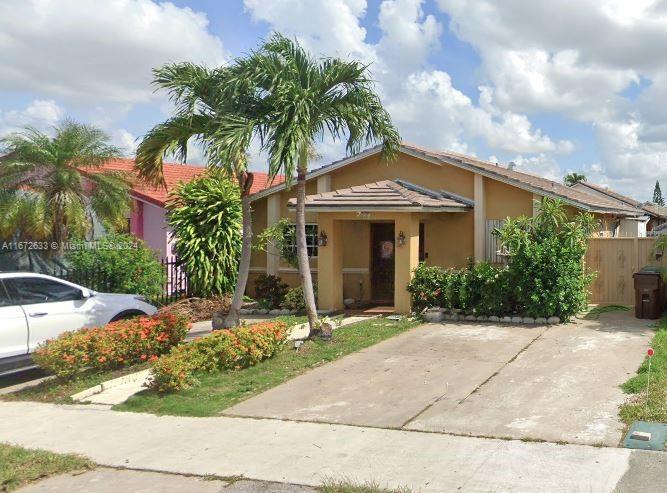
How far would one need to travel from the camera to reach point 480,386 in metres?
8.76

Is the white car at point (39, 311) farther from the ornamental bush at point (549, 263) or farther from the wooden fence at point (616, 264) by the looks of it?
the wooden fence at point (616, 264)

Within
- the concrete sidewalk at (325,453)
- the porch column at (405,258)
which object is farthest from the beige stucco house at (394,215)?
the concrete sidewalk at (325,453)

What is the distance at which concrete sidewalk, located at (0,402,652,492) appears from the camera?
560cm

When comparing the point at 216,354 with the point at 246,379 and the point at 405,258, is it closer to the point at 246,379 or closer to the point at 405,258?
the point at 246,379

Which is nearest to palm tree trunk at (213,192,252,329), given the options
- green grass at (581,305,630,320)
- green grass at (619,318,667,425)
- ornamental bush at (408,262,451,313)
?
ornamental bush at (408,262,451,313)

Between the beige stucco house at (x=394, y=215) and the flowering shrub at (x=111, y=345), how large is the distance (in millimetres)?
5350

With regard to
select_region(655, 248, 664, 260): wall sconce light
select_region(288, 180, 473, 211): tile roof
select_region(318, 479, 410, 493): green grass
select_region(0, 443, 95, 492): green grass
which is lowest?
select_region(0, 443, 95, 492): green grass

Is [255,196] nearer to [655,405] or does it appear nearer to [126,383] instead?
[126,383]

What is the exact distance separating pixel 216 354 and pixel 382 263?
823 cm

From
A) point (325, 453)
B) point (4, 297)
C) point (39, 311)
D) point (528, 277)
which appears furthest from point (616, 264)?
point (4, 297)

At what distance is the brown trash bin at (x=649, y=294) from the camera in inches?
537

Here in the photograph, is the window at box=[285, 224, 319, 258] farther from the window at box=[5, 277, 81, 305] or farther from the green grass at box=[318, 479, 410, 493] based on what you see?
the green grass at box=[318, 479, 410, 493]

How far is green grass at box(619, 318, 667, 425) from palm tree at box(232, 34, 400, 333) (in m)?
5.28

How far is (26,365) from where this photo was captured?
10055 mm
